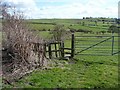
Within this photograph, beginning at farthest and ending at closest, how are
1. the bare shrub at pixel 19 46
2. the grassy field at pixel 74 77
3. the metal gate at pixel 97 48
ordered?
the metal gate at pixel 97 48 < the bare shrub at pixel 19 46 < the grassy field at pixel 74 77

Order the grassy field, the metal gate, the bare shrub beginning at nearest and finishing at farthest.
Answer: the grassy field, the bare shrub, the metal gate

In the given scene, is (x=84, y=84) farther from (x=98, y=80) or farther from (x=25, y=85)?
(x=25, y=85)

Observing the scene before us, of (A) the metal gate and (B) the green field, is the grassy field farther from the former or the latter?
(A) the metal gate

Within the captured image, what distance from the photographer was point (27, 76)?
8.50m

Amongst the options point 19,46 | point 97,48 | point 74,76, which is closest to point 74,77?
point 74,76

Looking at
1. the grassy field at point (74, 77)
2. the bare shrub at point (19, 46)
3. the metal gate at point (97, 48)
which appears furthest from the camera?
the metal gate at point (97, 48)

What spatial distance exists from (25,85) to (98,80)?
2523mm

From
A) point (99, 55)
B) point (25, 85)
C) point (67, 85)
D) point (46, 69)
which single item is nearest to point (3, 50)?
point (46, 69)

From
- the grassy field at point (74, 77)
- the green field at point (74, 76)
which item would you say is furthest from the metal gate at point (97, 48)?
the grassy field at point (74, 77)

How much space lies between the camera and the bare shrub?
30.3 feet

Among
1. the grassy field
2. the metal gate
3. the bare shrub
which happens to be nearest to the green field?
the grassy field

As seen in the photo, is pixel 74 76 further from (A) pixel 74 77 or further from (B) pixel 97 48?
(B) pixel 97 48

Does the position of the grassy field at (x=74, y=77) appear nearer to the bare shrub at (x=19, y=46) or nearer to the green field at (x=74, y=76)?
the green field at (x=74, y=76)

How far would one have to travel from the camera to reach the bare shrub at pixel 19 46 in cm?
925
